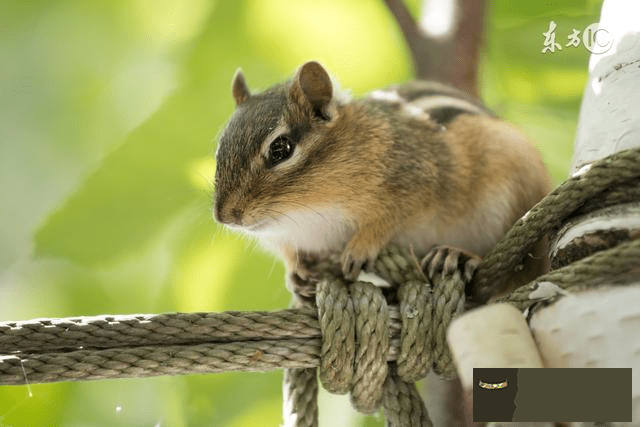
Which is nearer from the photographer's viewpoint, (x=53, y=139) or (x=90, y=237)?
(x=90, y=237)

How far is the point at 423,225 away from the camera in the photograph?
5.15ft

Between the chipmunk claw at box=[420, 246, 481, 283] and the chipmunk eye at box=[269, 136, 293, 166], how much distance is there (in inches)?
13.4

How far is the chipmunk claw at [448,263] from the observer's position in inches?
52.9

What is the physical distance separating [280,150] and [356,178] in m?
0.16

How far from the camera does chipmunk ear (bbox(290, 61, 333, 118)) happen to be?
1.61 m

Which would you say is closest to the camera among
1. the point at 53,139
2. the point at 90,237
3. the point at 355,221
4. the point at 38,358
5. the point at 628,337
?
the point at 628,337

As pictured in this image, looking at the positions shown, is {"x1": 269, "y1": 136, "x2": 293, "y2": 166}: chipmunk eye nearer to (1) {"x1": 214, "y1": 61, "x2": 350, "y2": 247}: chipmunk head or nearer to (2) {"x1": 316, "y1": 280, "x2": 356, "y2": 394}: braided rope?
(1) {"x1": 214, "y1": 61, "x2": 350, "y2": 247}: chipmunk head

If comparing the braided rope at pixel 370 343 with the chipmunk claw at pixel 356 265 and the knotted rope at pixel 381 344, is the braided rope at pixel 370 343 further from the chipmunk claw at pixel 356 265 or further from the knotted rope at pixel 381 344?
the chipmunk claw at pixel 356 265

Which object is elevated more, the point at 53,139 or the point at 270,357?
the point at 53,139

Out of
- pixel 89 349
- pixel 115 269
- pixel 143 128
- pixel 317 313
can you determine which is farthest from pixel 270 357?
pixel 143 128

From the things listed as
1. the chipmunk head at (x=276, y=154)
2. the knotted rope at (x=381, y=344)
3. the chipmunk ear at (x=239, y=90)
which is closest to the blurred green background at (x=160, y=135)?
the chipmunk ear at (x=239, y=90)

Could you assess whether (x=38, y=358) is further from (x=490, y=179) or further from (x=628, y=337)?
(x=490, y=179)

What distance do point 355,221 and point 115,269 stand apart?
3.27 feet

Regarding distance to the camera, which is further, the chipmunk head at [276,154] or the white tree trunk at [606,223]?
the chipmunk head at [276,154]
